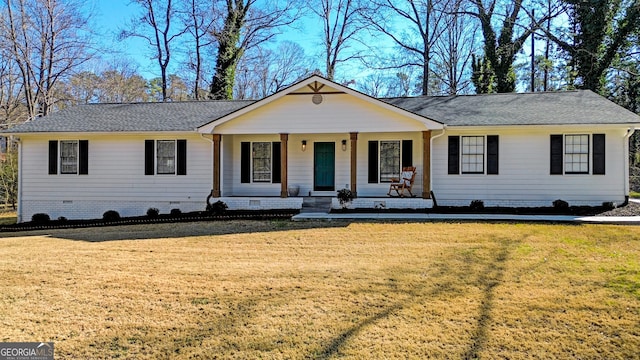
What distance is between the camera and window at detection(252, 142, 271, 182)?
46.0 feet

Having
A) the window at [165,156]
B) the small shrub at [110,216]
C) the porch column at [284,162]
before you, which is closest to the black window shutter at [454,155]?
the porch column at [284,162]

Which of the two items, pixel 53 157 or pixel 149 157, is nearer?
pixel 149 157

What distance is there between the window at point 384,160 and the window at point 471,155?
6.13 ft

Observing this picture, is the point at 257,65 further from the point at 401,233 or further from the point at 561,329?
the point at 561,329

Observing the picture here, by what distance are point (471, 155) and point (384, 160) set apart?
2.99 m

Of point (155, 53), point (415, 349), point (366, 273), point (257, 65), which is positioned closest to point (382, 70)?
point (257, 65)

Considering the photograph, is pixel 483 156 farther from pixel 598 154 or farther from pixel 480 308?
pixel 480 308

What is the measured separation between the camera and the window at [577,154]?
1159 centimetres

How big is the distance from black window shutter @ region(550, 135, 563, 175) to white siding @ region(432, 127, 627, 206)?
0.44 ft

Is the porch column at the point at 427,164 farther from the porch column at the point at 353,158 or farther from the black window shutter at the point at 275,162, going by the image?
the black window shutter at the point at 275,162

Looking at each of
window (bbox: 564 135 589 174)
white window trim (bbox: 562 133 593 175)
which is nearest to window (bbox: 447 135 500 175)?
white window trim (bbox: 562 133 593 175)

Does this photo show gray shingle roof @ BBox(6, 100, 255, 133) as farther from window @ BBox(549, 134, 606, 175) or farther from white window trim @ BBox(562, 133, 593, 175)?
white window trim @ BBox(562, 133, 593, 175)

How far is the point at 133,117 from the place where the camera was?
1442cm

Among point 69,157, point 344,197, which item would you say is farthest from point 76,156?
point 344,197
